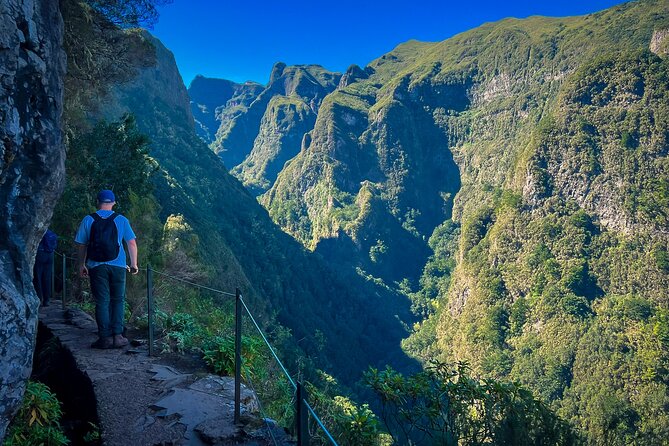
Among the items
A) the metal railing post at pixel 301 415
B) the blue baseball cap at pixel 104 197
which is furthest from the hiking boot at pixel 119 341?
the metal railing post at pixel 301 415

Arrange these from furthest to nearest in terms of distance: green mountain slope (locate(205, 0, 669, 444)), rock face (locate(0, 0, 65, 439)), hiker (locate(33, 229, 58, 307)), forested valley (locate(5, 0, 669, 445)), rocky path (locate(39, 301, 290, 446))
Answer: green mountain slope (locate(205, 0, 669, 444)) < forested valley (locate(5, 0, 669, 445)) < hiker (locate(33, 229, 58, 307)) < rocky path (locate(39, 301, 290, 446)) < rock face (locate(0, 0, 65, 439))

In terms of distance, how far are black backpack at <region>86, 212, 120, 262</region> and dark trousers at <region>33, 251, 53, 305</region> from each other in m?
2.57

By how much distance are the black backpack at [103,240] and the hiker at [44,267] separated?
255cm

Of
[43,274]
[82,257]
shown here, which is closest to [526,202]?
[43,274]

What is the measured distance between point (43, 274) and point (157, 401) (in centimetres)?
422

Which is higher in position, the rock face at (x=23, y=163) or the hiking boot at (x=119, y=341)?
the rock face at (x=23, y=163)

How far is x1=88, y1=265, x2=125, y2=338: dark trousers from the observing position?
4680 mm

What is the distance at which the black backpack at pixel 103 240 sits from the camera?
4586 mm

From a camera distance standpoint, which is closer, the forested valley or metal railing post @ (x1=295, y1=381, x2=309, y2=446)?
metal railing post @ (x1=295, y1=381, x2=309, y2=446)

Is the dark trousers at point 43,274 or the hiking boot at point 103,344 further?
the dark trousers at point 43,274

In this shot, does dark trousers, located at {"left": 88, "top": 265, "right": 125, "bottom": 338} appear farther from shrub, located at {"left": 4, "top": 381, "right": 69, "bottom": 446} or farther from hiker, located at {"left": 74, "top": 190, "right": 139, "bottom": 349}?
shrub, located at {"left": 4, "top": 381, "right": 69, "bottom": 446}

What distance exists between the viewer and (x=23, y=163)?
4.00m

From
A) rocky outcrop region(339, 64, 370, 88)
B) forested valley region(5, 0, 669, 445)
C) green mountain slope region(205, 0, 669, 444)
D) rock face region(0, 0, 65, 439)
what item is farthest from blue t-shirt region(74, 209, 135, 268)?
rocky outcrop region(339, 64, 370, 88)

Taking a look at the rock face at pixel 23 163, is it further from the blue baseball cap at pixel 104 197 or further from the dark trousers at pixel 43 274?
the dark trousers at pixel 43 274
